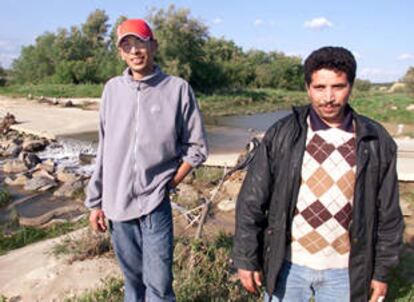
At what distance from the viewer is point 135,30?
2.25 metres

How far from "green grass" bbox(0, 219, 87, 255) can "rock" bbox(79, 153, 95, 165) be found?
272 inches

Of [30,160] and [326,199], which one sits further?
[30,160]

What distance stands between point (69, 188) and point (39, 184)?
3.44ft

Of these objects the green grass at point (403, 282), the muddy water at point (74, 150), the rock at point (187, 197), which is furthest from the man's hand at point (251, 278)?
the muddy water at point (74, 150)

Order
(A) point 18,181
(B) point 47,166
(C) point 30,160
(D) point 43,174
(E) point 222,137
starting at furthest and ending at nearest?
(E) point 222,137
(C) point 30,160
(B) point 47,166
(D) point 43,174
(A) point 18,181

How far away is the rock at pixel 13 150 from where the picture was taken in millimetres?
14742

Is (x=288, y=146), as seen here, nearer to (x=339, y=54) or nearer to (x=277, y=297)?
(x=339, y=54)

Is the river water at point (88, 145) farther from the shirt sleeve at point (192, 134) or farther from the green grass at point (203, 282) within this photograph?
the shirt sleeve at point (192, 134)

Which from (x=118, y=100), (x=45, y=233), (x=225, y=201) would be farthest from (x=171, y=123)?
(x=225, y=201)

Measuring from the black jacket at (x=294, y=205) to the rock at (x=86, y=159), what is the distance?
12.0 m

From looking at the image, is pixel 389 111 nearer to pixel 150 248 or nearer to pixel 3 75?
pixel 150 248

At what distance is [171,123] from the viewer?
239 centimetres

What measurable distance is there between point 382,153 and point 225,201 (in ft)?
18.9

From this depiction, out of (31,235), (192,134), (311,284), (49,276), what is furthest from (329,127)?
(31,235)
